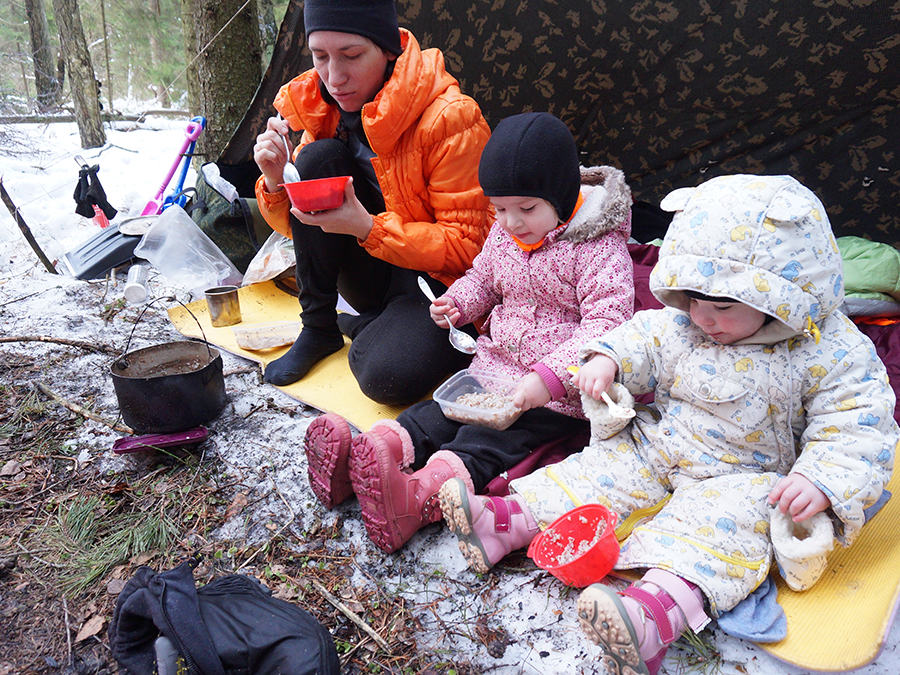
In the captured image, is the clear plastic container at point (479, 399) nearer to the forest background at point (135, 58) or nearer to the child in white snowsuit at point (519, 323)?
the child in white snowsuit at point (519, 323)

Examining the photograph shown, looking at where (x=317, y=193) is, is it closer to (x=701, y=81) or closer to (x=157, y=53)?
(x=701, y=81)

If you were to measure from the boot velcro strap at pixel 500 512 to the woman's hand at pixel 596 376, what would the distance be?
344 millimetres

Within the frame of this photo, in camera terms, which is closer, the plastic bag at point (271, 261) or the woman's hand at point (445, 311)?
the woman's hand at point (445, 311)

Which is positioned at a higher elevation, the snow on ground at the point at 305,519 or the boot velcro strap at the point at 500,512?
the boot velcro strap at the point at 500,512

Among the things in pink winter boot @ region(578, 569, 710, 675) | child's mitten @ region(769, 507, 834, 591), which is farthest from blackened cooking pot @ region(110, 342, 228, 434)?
child's mitten @ region(769, 507, 834, 591)

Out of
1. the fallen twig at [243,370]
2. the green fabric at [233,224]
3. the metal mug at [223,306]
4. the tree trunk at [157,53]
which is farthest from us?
the tree trunk at [157,53]

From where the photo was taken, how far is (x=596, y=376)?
4.69 feet

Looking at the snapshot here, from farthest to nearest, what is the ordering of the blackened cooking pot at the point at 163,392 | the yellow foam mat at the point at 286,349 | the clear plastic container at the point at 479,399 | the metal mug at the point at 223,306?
1. the metal mug at the point at 223,306
2. the yellow foam mat at the point at 286,349
3. the blackened cooking pot at the point at 163,392
4. the clear plastic container at the point at 479,399

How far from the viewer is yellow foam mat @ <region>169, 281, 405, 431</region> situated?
2.16m

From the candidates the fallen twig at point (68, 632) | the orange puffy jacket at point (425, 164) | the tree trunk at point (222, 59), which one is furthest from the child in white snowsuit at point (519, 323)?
the tree trunk at point (222, 59)

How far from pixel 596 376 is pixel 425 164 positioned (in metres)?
1.07

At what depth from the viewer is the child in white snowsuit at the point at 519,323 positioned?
5.03ft

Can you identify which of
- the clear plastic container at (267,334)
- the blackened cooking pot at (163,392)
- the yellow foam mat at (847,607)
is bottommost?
the clear plastic container at (267,334)

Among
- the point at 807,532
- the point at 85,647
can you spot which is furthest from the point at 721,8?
the point at 85,647
